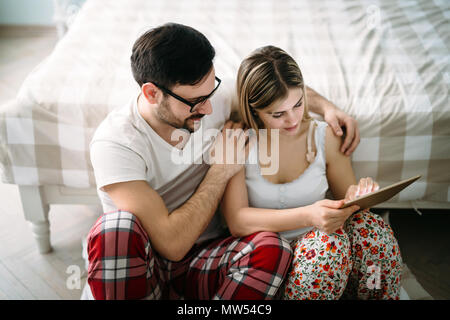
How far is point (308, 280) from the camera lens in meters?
1.03

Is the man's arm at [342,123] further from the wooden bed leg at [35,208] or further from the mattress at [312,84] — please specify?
the wooden bed leg at [35,208]

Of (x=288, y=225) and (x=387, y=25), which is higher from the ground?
(x=387, y=25)

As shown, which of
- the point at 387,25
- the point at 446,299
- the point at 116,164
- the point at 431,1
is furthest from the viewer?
the point at 431,1

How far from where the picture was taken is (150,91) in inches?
41.0

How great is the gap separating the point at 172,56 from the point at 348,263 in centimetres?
64

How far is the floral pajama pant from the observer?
1028 mm

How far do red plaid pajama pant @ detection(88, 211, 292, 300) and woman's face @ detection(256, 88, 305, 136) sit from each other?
278mm

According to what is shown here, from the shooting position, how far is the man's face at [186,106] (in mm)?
1038

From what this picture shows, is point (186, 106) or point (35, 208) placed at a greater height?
point (186, 106)

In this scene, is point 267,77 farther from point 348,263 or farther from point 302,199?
point 348,263

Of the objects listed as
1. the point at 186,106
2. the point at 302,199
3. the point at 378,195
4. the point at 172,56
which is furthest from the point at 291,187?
the point at 172,56
